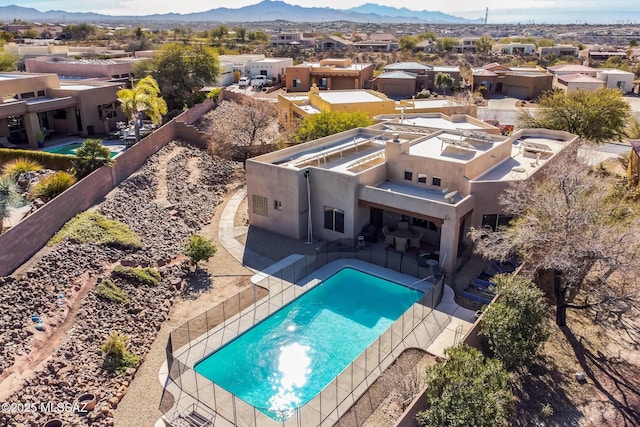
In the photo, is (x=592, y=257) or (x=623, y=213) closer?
(x=592, y=257)

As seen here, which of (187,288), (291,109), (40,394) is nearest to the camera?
(40,394)

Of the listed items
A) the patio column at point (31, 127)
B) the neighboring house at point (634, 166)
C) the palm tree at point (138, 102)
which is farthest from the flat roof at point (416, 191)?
the patio column at point (31, 127)

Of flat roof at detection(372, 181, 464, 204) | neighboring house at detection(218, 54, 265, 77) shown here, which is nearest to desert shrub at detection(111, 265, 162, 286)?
flat roof at detection(372, 181, 464, 204)

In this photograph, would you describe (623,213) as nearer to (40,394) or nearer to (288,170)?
(288,170)

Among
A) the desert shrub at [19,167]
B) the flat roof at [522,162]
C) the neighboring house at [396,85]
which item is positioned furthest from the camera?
the neighboring house at [396,85]

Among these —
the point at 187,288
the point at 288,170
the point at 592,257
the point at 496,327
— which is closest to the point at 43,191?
the point at 187,288

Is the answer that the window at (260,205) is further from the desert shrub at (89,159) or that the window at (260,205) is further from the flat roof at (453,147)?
the desert shrub at (89,159)

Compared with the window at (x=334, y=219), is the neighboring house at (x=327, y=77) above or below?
above

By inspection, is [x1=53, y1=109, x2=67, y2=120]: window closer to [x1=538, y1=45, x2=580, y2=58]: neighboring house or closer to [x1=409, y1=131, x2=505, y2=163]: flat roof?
[x1=409, y1=131, x2=505, y2=163]: flat roof
